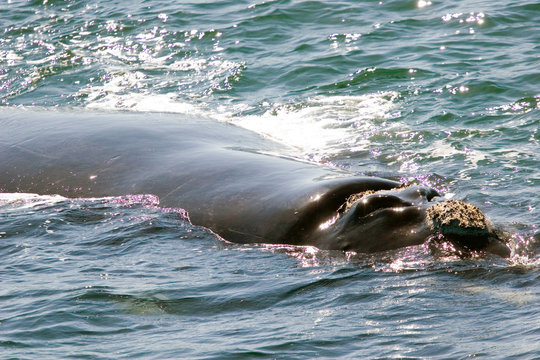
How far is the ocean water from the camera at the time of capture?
17.6 ft

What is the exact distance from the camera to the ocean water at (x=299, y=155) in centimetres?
537

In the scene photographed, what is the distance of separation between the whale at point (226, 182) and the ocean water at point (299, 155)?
0.48 ft

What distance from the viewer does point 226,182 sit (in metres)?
7.70

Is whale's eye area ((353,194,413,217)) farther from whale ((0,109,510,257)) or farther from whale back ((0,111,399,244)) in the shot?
whale back ((0,111,399,244))

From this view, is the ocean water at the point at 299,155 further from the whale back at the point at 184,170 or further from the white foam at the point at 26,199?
the whale back at the point at 184,170

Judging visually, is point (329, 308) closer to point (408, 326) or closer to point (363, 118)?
point (408, 326)

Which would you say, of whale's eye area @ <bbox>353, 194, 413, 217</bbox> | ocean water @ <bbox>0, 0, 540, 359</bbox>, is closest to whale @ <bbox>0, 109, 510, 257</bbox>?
whale's eye area @ <bbox>353, 194, 413, 217</bbox>

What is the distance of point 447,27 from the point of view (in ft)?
53.7

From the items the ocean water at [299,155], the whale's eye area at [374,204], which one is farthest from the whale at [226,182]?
the ocean water at [299,155]

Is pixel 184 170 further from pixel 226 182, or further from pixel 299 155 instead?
pixel 299 155

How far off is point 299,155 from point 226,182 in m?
2.56

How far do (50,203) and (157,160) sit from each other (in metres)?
1.11

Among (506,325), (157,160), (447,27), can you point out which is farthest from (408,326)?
(447,27)

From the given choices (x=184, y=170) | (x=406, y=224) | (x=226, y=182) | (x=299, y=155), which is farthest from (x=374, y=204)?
(x=299, y=155)
